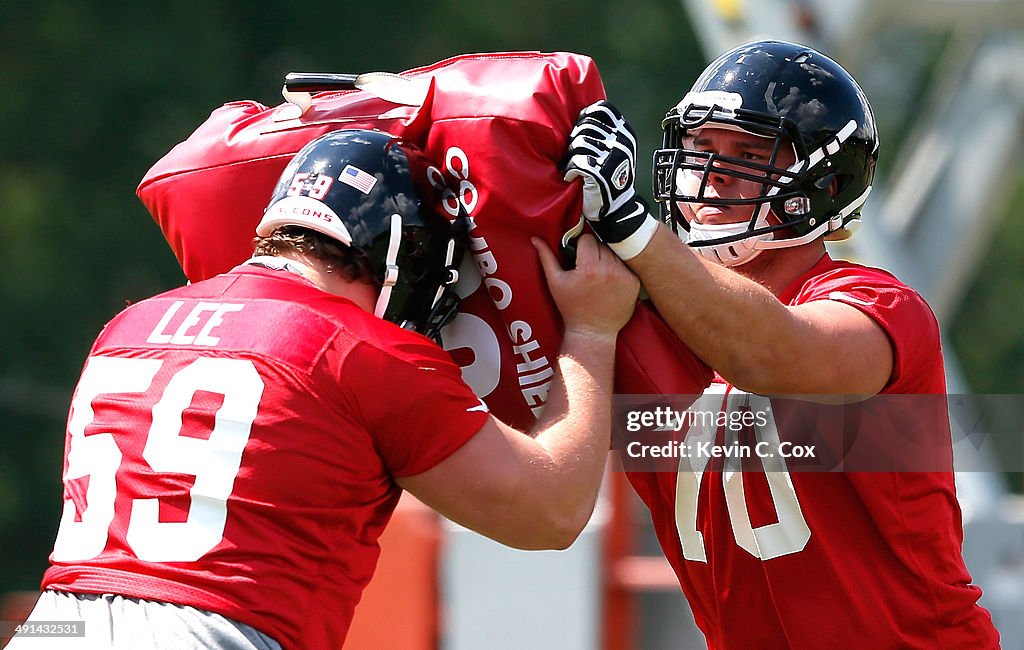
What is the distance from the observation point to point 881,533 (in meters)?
3.29

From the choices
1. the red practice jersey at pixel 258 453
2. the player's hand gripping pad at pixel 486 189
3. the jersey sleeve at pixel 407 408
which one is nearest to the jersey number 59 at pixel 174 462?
the red practice jersey at pixel 258 453

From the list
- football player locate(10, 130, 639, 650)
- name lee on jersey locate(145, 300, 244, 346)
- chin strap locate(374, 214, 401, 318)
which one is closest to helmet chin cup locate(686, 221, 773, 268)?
football player locate(10, 130, 639, 650)

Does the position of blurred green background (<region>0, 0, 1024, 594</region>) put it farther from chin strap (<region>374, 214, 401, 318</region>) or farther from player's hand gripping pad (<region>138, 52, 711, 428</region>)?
chin strap (<region>374, 214, 401, 318</region>)

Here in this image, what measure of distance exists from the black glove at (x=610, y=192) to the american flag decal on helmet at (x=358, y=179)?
44 centimetres

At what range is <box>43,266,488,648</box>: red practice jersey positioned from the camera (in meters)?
2.91

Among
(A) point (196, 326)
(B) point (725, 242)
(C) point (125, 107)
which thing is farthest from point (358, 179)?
(C) point (125, 107)

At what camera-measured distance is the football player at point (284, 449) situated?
9.53 feet

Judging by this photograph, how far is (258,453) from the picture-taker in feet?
9.62

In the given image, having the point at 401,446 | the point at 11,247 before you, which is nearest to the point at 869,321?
the point at 401,446

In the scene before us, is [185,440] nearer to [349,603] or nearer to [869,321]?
[349,603]

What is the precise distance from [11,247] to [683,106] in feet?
50.5

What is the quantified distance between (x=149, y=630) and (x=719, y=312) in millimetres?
1351

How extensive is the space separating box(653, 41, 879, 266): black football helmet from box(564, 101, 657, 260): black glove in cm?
24

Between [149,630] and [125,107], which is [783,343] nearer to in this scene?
[149,630]
